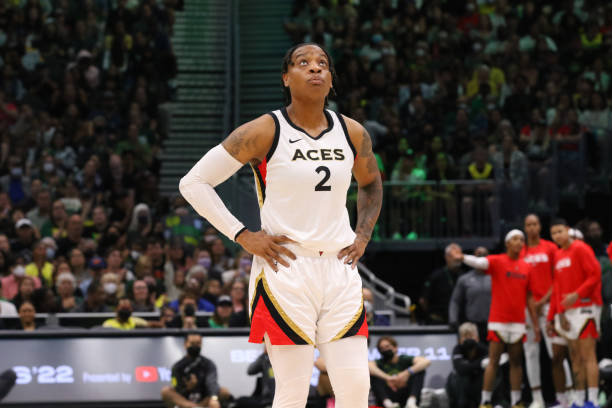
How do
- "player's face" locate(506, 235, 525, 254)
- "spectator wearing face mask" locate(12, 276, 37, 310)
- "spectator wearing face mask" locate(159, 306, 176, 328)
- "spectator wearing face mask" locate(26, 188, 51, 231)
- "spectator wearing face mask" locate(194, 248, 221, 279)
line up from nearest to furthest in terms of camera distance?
"player's face" locate(506, 235, 525, 254)
"spectator wearing face mask" locate(159, 306, 176, 328)
"spectator wearing face mask" locate(12, 276, 37, 310)
"spectator wearing face mask" locate(194, 248, 221, 279)
"spectator wearing face mask" locate(26, 188, 51, 231)

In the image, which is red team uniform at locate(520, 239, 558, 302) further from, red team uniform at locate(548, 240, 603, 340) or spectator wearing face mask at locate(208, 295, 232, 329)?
spectator wearing face mask at locate(208, 295, 232, 329)

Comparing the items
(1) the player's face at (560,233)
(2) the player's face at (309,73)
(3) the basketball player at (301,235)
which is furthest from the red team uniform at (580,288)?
(2) the player's face at (309,73)

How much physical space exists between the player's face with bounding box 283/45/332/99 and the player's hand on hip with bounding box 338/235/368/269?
713 millimetres

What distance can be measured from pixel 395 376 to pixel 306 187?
657cm

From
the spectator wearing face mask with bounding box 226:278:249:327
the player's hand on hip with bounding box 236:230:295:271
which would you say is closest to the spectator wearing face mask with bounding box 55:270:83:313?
the spectator wearing face mask with bounding box 226:278:249:327

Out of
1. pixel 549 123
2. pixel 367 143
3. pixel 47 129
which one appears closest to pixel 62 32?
pixel 47 129

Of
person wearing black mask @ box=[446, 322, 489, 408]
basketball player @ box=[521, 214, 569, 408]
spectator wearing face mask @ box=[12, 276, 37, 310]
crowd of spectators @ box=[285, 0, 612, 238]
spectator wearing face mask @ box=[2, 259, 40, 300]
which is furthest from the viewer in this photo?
crowd of spectators @ box=[285, 0, 612, 238]

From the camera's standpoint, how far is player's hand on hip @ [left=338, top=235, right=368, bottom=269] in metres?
5.12

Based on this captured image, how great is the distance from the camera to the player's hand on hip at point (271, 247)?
503cm

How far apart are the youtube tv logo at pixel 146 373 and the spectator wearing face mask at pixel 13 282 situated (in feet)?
7.54

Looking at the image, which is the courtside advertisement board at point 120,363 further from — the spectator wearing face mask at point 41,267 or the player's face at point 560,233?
the spectator wearing face mask at point 41,267

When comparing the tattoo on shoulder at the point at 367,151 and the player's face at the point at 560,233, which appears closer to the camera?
the tattoo on shoulder at the point at 367,151

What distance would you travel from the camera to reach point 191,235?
16.1 metres

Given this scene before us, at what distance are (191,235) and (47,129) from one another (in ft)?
12.5
